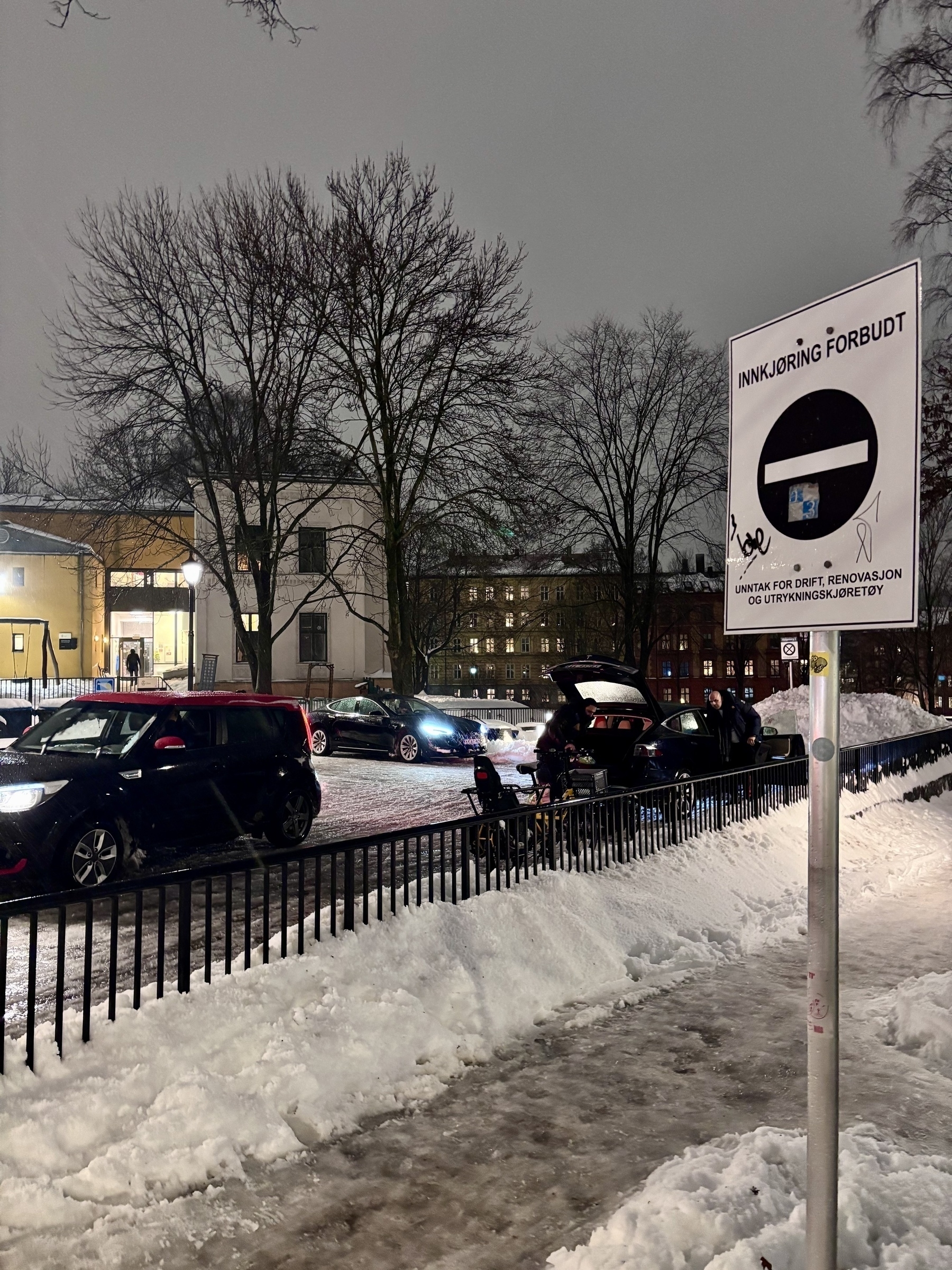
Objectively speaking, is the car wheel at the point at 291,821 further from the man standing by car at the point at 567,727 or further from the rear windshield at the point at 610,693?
the rear windshield at the point at 610,693

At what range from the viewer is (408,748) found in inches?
929

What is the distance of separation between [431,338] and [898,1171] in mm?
25812

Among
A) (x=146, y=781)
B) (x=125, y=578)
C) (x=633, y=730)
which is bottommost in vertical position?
(x=146, y=781)

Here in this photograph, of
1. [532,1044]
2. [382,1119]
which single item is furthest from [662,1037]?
[382,1119]

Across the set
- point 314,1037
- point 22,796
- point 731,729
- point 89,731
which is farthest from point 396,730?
point 314,1037

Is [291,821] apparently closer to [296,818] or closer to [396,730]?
[296,818]

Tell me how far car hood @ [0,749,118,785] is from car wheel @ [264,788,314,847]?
236 centimetres

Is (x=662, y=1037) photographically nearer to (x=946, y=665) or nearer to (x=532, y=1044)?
(x=532, y=1044)

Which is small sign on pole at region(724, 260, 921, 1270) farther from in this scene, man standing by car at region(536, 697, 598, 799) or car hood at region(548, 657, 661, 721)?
car hood at region(548, 657, 661, 721)

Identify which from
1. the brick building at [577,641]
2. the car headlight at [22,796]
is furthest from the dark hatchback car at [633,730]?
the brick building at [577,641]

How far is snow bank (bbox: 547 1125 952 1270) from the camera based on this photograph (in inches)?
140

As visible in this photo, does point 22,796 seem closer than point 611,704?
Yes

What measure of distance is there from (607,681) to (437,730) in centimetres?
1023

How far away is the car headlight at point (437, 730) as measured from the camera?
2359 centimetres
